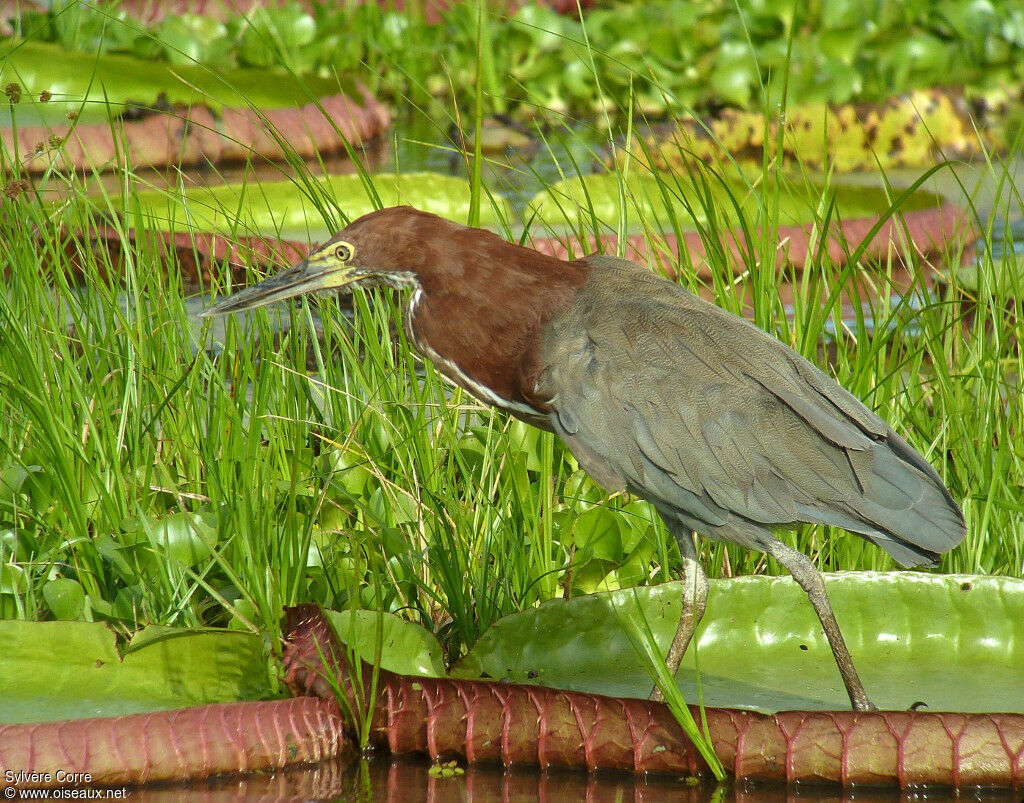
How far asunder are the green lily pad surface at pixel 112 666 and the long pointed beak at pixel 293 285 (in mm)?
663

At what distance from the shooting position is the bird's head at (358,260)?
2.67 meters

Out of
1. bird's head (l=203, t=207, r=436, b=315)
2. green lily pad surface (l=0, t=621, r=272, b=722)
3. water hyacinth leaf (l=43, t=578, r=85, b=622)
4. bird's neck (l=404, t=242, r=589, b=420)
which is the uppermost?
bird's head (l=203, t=207, r=436, b=315)

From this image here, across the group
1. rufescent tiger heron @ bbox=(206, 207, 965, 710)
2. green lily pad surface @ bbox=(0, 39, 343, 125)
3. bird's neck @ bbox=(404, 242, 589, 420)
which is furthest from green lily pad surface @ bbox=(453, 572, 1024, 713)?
green lily pad surface @ bbox=(0, 39, 343, 125)

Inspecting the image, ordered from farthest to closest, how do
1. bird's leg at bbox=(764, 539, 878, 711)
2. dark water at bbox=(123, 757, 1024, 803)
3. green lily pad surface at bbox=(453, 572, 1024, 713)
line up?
green lily pad surface at bbox=(453, 572, 1024, 713) → bird's leg at bbox=(764, 539, 878, 711) → dark water at bbox=(123, 757, 1024, 803)

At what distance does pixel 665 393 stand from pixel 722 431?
0.14m

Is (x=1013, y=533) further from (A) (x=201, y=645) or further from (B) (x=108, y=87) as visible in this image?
(B) (x=108, y=87)

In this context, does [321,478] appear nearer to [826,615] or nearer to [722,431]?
[722,431]

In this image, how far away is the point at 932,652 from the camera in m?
2.83

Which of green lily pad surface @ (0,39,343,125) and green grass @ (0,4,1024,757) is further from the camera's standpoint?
green lily pad surface @ (0,39,343,125)

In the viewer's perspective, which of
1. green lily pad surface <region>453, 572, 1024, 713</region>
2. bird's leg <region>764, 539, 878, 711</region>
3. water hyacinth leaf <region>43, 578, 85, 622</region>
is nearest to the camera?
bird's leg <region>764, 539, 878, 711</region>

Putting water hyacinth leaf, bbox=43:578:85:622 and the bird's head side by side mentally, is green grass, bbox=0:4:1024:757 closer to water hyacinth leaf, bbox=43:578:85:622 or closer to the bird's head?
water hyacinth leaf, bbox=43:578:85:622

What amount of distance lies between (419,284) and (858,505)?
1.01 m

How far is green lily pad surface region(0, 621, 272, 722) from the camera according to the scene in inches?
99.2

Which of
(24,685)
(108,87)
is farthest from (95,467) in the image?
(108,87)
